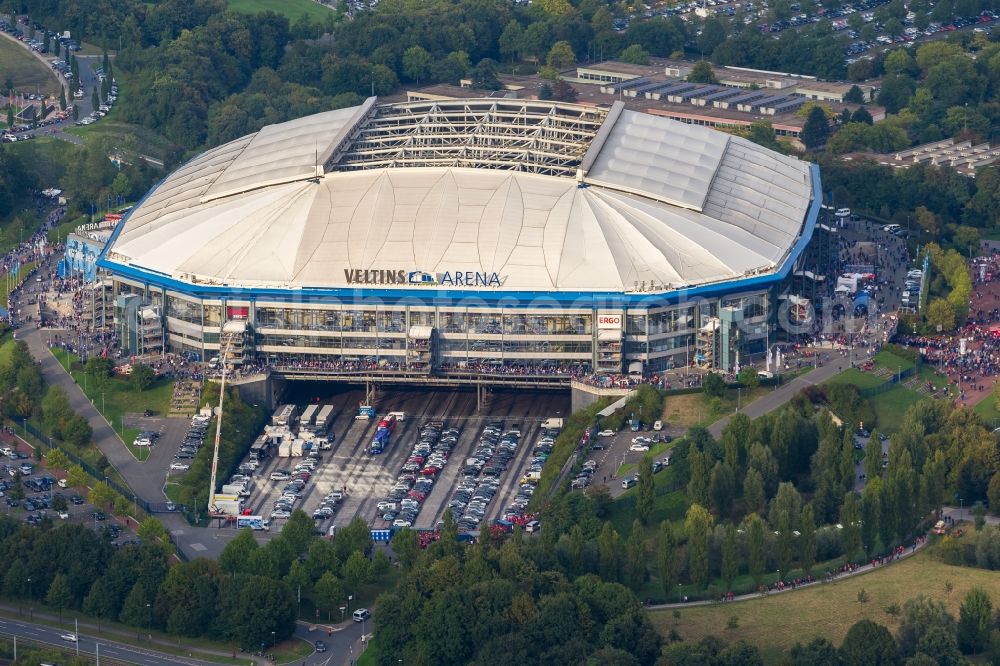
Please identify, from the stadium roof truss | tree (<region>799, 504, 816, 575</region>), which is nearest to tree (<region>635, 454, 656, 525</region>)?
tree (<region>799, 504, 816, 575</region>)

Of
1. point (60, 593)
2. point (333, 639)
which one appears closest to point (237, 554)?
point (333, 639)

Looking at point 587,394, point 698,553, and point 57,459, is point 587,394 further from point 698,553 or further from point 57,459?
point 57,459

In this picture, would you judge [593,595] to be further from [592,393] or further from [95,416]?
A: [95,416]

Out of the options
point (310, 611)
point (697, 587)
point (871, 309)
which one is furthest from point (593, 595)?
point (871, 309)

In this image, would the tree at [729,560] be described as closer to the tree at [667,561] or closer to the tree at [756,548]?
the tree at [756,548]

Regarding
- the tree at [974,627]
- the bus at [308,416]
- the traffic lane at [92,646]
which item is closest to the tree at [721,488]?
the tree at [974,627]

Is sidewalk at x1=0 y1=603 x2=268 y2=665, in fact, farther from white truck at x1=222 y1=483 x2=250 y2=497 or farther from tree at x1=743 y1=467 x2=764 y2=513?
tree at x1=743 y1=467 x2=764 y2=513

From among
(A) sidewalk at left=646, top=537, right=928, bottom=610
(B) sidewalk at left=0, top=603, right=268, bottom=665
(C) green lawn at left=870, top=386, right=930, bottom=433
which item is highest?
(A) sidewalk at left=646, top=537, right=928, bottom=610
